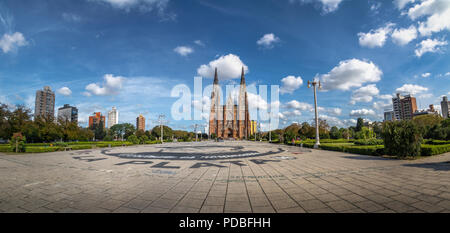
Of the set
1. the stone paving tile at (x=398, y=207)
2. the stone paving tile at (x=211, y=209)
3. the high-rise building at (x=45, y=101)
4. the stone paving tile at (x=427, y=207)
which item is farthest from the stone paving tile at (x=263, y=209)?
the high-rise building at (x=45, y=101)

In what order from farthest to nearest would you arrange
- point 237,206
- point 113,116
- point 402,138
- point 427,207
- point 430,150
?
point 113,116 < point 430,150 < point 402,138 < point 237,206 < point 427,207

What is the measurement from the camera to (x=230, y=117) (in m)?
108

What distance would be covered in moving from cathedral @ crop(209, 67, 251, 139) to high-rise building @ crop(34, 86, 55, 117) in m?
94.3

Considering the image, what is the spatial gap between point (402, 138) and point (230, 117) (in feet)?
320

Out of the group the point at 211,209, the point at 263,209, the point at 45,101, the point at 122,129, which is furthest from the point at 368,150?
the point at 45,101

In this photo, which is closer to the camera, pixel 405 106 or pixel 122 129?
pixel 122 129

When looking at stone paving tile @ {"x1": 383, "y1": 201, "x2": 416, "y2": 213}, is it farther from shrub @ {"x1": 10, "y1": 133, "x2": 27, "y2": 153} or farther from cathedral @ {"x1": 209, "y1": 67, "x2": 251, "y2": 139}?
cathedral @ {"x1": 209, "y1": 67, "x2": 251, "y2": 139}

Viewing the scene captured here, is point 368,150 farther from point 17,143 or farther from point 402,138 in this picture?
point 17,143

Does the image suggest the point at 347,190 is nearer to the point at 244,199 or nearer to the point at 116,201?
the point at 244,199

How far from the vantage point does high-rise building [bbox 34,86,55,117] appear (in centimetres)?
10453

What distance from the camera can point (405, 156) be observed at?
11.2m

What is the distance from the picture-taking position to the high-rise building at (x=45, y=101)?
10453cm
